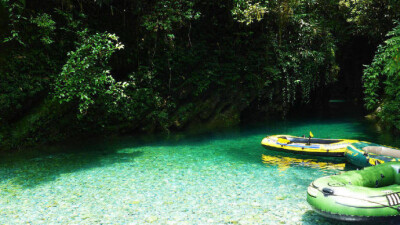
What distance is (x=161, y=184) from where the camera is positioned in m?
7.13

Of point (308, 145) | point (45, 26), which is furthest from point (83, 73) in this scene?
point (308, 145)

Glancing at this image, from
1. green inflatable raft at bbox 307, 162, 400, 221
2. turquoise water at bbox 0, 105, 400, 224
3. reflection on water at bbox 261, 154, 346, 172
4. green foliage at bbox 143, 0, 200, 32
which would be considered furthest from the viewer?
green foliage at bbox 143, 0, 200, 32

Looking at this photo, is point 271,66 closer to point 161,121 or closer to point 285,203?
point 161,121

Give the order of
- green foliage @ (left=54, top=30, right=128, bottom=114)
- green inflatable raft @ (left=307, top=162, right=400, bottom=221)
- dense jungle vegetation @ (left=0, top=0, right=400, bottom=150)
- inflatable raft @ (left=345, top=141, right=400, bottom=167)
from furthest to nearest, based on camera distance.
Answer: dense jungle vegetation @ (left=0, top=0, right=400, bottom=150) < green foliage @ (left=54, top=30, right=128, bottom=114) < inflatable raft @ (left=345, top=141, right=400, bottom=167) < green inflatable raft @ (left=307, top=162, right=400, bottom=221)

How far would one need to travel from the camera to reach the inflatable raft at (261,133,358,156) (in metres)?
8.80

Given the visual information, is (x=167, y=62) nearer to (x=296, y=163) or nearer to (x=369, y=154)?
(x=296, y=163)

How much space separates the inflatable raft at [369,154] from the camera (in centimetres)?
724

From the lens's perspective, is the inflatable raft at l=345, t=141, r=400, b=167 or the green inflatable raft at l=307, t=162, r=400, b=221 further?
the inflatable raft at l=345, t=141, r=400, b=167

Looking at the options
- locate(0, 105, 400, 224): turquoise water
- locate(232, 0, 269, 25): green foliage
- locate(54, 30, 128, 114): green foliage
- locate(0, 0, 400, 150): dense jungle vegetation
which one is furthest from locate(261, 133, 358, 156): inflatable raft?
locate(54, 30, 128, 114): green foliage

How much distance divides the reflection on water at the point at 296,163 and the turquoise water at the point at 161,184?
0.03 metres

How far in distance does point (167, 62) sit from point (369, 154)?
9876 mm

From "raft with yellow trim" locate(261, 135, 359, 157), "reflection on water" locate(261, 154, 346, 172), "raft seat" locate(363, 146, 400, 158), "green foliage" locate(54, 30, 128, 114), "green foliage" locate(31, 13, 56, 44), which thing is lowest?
"reflection on water" locate(261, 154, 346, 172)

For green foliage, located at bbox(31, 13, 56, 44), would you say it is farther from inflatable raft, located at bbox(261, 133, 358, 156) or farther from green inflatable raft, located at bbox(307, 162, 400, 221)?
green inflatable raft, located at bbox(307, 162, 400, 221)

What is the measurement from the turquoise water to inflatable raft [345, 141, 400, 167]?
51cm
